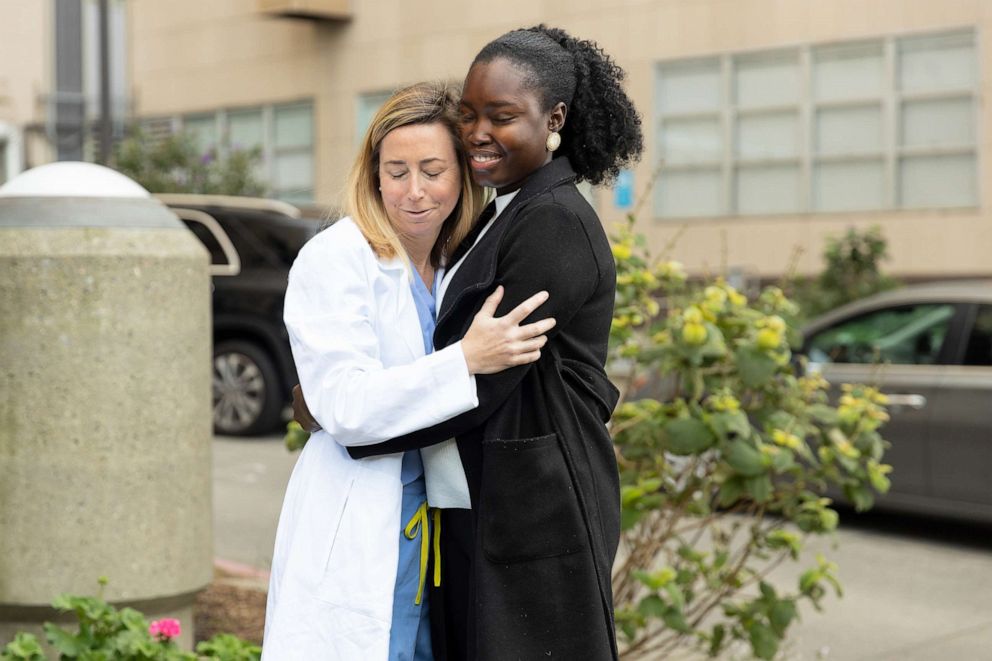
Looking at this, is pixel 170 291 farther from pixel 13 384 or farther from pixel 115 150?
pixel 115 150

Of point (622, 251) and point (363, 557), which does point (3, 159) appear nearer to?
point (622, 251)

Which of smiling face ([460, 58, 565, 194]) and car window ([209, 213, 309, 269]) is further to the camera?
car window ([209, 213, 309, 269])

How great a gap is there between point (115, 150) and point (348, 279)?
57.2 feet

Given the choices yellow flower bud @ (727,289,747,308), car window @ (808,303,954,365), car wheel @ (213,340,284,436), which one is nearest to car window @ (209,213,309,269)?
car wheel @ (213,340,284,436)

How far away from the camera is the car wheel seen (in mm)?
11484

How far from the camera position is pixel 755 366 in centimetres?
454

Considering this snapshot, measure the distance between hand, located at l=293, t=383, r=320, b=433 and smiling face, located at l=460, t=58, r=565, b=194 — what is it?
1.94ft

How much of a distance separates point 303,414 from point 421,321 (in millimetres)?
307

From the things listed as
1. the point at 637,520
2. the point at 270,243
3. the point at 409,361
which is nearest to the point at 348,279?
the point at 409,361

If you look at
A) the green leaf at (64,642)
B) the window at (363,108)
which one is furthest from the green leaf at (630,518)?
the window at (363,108)

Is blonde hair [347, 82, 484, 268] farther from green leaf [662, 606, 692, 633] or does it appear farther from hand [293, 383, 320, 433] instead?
green leaf [662, 606, 692, 633]

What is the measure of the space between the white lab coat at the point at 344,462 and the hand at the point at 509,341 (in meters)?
0.05

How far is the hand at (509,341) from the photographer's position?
96.1 inches

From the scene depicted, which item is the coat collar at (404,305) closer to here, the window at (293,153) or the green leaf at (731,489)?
the green leaf at (731,489)
